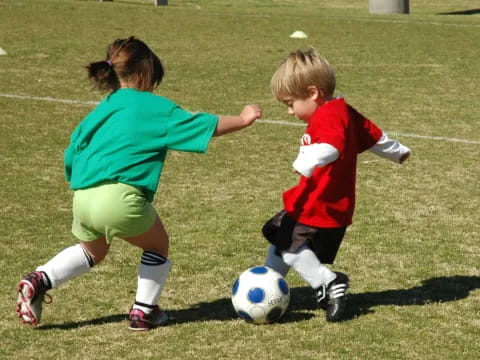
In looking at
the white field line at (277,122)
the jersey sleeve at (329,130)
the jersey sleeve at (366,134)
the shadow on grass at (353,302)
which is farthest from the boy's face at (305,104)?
the white field line at (277,122)

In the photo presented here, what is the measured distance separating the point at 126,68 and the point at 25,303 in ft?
3.95

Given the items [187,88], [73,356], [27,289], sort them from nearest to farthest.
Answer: [73,356], [27,289], [187,88]

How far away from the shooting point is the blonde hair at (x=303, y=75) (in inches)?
179

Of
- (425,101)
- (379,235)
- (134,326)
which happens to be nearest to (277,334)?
(134,326)

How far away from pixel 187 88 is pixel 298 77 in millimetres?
7217

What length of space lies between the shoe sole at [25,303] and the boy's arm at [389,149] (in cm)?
183

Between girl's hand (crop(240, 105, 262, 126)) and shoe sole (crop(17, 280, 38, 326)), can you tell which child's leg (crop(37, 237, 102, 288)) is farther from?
girl's hand (crop(240, 105, 262, 126))

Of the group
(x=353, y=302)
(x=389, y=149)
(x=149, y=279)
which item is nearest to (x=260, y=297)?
(x=149, y=279)

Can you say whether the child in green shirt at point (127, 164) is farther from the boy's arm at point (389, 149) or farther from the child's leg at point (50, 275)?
the boy's arm at point (389, 149)

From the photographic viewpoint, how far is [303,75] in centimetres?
455

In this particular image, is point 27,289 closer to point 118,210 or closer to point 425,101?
point 118,210

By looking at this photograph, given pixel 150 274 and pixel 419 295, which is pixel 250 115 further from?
pixel 419 295

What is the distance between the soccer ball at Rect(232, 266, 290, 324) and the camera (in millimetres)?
4539

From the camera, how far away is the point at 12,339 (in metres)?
4.38
